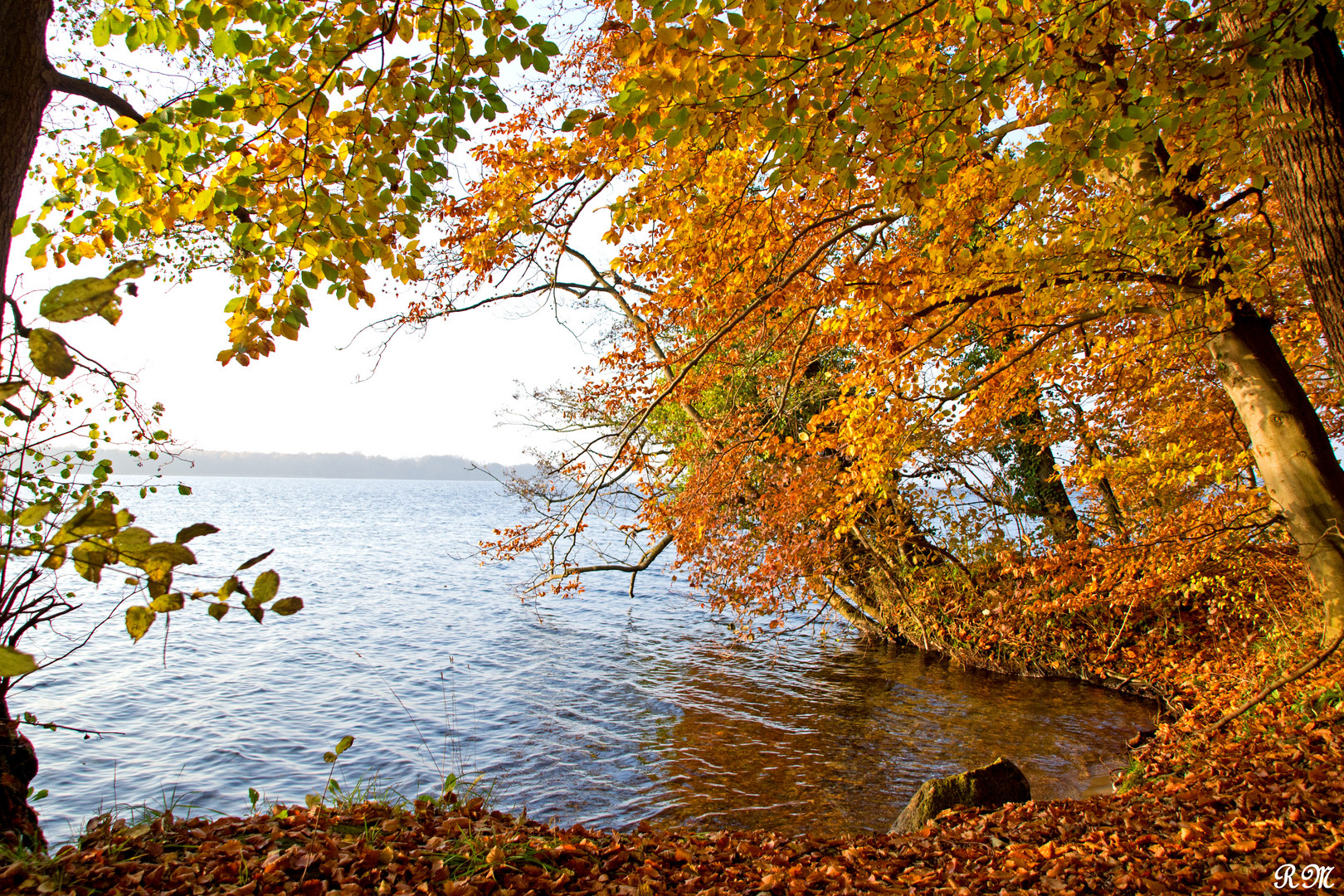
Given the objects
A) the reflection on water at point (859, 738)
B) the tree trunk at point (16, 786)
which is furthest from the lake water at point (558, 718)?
the tree trunk at point (16, 786)

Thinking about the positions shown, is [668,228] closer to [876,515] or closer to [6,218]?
[6,218]

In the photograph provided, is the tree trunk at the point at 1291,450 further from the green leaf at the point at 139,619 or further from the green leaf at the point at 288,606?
the green leaf at the point at 139,619

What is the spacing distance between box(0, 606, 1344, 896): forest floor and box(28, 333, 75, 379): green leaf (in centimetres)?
289

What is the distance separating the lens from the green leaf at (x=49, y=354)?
56.3 inches

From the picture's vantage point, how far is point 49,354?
148 cm

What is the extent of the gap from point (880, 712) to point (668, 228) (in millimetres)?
8314

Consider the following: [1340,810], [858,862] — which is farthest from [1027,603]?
[858,862]

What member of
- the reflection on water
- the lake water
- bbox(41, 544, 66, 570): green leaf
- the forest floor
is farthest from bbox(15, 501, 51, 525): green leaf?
the reflection on water

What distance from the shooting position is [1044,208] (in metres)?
4.23

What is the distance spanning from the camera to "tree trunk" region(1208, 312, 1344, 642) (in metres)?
5.76

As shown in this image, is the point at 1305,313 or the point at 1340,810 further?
the point at 1305,313

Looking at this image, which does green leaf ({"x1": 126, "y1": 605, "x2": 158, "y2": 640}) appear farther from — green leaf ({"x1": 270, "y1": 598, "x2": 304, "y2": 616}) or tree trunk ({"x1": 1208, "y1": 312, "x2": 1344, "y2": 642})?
tree trunk ({"x1": 1208, "y1": 312, "x2": 1344, "y2": 642})

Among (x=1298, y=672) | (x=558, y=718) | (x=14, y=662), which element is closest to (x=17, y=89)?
(x=14, y=662)

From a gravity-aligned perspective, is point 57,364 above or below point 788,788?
above
